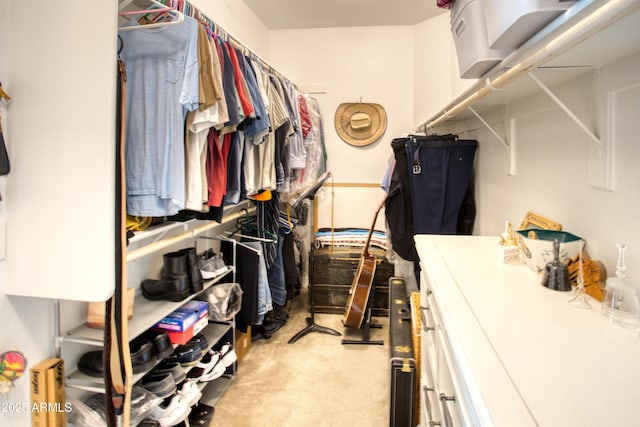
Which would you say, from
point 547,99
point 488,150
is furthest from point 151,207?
point 488,150

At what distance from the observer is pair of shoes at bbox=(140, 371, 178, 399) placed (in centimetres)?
157

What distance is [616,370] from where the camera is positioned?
24.2 inches

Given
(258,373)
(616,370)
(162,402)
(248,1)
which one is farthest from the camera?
(248,1)

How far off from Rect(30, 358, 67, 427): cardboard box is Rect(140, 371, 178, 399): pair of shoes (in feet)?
1.05

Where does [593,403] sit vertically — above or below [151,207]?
below

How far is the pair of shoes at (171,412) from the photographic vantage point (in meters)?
1.58

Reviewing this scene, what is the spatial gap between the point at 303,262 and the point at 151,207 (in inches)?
102

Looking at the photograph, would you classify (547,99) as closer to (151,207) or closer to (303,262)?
(151,207)

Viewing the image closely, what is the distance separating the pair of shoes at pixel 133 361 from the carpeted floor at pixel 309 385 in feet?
2.23

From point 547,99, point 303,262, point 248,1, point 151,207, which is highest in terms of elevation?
point 248,1

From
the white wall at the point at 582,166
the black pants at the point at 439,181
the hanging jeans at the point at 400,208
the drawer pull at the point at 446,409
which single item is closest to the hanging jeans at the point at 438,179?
the black pants at the point at 439,181

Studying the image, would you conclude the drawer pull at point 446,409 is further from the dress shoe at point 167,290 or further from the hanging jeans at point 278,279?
the hanging jeans at point 278,279

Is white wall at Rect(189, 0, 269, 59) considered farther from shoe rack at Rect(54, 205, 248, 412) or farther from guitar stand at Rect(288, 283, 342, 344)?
guitar stand at Rect(288, 283, 342, 344)

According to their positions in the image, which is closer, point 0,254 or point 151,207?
point 0,254
